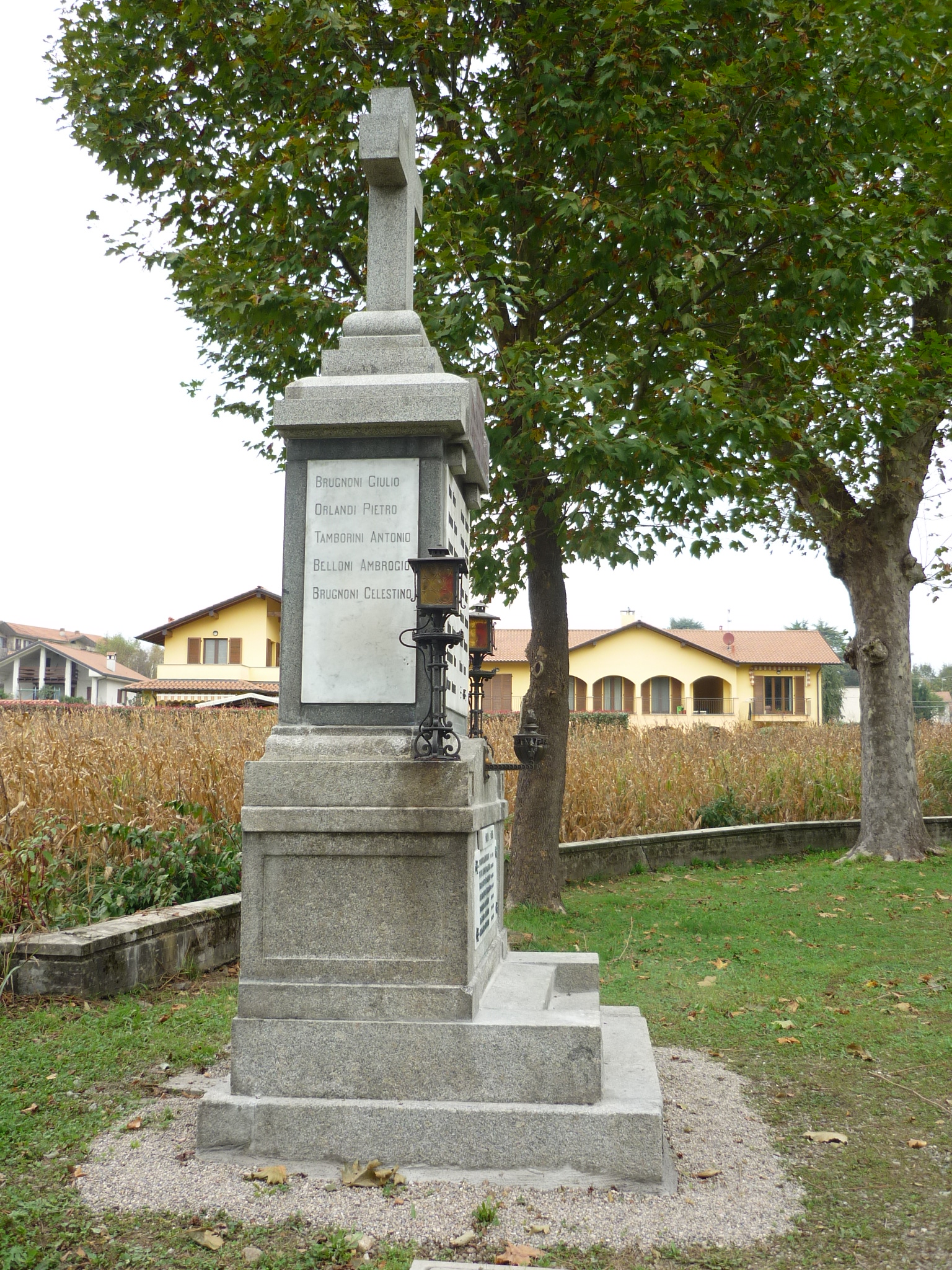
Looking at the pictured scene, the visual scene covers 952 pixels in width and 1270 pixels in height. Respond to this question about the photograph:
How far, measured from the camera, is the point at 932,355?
9.88 metres

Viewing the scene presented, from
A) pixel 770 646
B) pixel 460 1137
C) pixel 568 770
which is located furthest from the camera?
pixel 770 646

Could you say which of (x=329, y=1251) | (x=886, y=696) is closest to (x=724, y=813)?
(x=886, y=696)

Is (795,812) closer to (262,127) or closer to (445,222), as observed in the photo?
(445,222)

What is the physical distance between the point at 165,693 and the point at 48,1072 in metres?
37.5

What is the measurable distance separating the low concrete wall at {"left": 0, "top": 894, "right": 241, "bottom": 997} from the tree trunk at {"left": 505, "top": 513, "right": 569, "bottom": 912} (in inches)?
114

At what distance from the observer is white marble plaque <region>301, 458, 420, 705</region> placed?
438cm

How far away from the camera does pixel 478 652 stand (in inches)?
225

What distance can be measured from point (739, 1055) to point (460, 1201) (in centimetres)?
233

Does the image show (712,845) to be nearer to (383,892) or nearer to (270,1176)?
(383,892)

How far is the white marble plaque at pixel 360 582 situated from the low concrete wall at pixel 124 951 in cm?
233

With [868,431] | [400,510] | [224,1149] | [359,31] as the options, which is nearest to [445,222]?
[359,31]

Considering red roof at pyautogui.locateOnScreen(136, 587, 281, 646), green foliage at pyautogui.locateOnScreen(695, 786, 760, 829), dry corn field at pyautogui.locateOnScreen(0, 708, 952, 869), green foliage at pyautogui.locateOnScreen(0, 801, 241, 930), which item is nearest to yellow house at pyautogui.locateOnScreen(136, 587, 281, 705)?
red roof at pyautogui.locateOnScreen(136, 587, 281, 646)

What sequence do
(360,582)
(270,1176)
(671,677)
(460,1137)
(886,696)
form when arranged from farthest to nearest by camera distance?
1. (671,677)
2. (886,696)
3. (360,582)
4. (460,1137)
5. (270,1176)

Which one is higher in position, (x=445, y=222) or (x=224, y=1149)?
→ (x=445, y=222)
